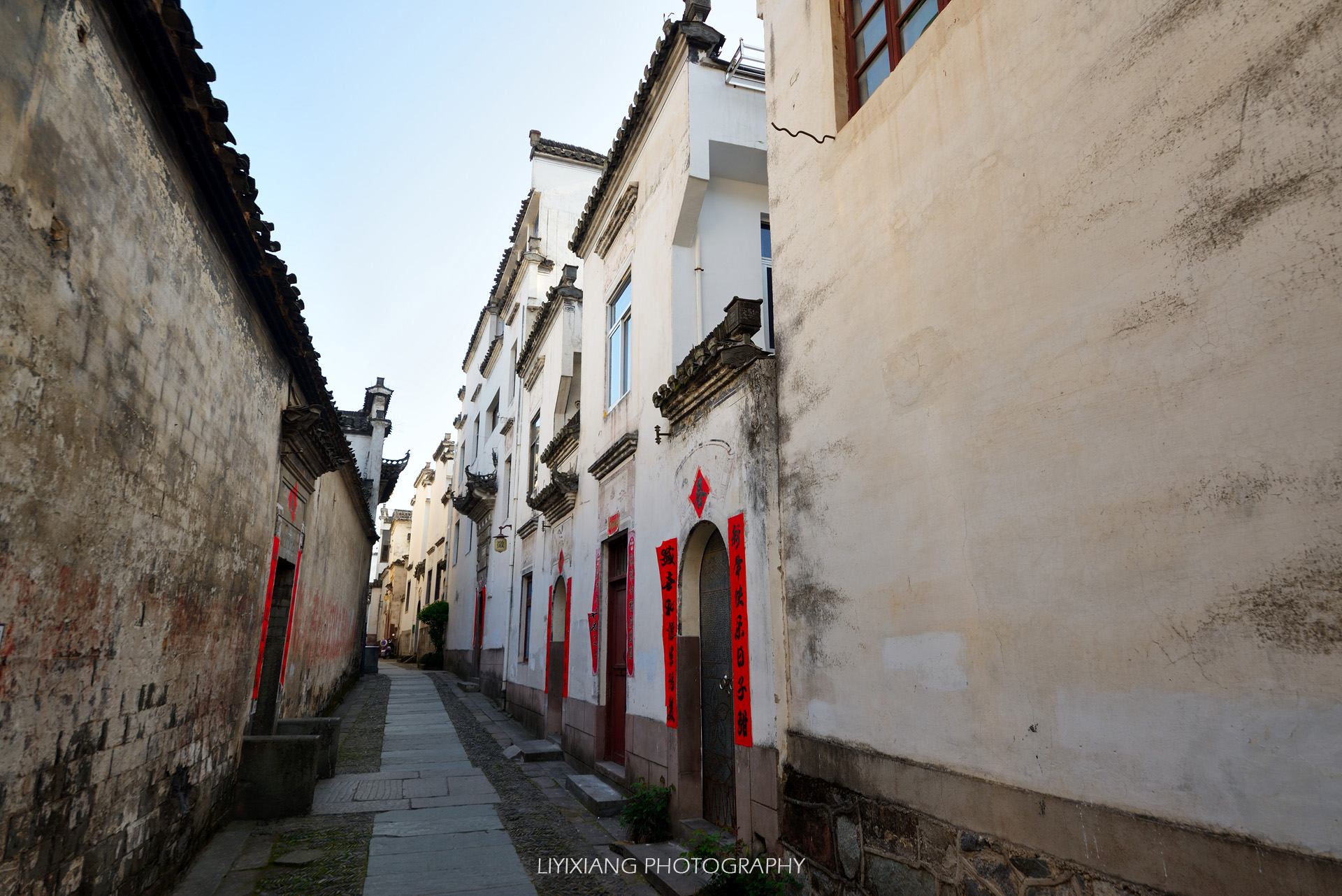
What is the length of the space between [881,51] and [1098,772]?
14.1 feet

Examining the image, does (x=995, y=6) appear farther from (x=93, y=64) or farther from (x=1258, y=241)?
(x=93, y=64)

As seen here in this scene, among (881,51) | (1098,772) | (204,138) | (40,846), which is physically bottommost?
(40,846)

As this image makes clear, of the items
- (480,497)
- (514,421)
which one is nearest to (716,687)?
(514,421)

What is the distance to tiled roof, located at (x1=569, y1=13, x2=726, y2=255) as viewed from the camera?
7.77 metres

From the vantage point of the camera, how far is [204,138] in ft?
14.0

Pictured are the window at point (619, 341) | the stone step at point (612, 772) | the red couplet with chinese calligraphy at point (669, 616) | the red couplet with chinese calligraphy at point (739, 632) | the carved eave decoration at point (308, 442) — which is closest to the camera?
the red couplet with chinese calligraphy at point (739, 632)

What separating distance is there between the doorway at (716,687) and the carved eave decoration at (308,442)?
4.29 metres

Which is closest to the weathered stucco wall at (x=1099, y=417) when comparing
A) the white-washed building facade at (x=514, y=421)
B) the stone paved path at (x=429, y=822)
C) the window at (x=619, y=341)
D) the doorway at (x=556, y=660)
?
the stone paved path at (x=429, y=822)

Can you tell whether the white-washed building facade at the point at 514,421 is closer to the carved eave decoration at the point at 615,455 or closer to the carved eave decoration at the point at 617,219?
the carved eave decoration at the point at 617,219

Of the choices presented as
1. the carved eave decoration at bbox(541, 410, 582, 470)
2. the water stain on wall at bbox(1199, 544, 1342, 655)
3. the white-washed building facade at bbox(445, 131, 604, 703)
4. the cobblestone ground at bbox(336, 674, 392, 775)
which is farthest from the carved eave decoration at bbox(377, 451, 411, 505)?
the water stain on wall at bbox(1199, 544, 1342, 655)

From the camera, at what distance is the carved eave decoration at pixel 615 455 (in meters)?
8.47

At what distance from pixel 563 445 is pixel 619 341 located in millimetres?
2555

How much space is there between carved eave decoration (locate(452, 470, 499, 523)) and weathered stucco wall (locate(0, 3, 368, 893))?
42.7 feet

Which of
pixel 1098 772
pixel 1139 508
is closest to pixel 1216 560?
pixel 1139 508
